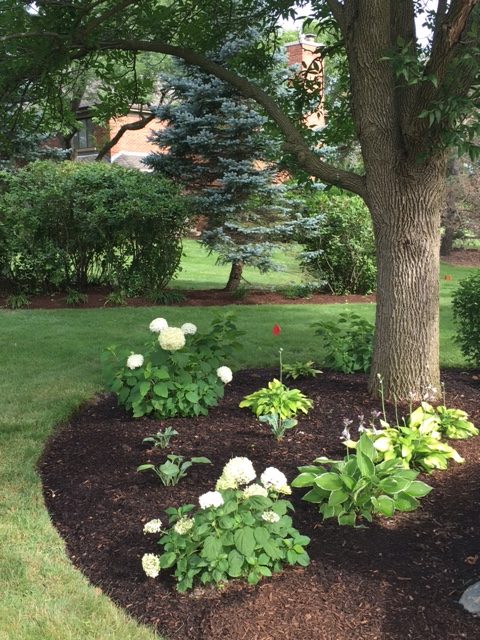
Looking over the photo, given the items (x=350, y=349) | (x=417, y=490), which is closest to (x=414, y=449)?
(x=417, y=490)

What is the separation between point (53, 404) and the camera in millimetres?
5043

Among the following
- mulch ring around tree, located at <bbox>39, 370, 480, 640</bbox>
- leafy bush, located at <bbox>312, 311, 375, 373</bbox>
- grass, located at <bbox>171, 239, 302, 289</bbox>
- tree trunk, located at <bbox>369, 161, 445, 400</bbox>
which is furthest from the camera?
grass, located at <bbox>171, 239, 302, 289</bbox>

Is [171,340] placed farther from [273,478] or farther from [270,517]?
[270,517]

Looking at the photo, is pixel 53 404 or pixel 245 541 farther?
pixel 53 404

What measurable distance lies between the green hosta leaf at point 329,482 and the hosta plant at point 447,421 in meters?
1.01

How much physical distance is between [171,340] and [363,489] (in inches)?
68.7

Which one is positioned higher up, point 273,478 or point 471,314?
point 471,314

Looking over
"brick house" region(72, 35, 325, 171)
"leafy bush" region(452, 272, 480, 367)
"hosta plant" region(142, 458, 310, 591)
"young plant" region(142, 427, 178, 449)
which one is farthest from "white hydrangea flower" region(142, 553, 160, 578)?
"brick house" region(72, 35, 325, 171)

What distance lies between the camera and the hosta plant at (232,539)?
249 centimetres

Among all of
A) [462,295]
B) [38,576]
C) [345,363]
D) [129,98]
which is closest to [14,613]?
[38,576]

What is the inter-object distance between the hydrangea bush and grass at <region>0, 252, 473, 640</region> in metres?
0.50

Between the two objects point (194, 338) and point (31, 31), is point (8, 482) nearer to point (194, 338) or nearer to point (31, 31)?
Result: point (194, 338)

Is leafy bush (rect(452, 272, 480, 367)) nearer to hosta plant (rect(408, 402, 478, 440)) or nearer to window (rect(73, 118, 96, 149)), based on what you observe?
hosta plant (rect(408, 402, 478, 440))

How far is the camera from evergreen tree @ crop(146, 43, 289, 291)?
10.7 metres
